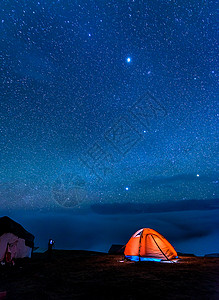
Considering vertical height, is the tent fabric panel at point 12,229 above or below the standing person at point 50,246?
above

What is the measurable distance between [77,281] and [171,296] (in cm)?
293

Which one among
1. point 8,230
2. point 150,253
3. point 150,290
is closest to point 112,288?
point 150,290

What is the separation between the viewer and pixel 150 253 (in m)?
12.0

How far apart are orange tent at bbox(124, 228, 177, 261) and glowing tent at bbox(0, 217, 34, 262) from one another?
6.81 metres

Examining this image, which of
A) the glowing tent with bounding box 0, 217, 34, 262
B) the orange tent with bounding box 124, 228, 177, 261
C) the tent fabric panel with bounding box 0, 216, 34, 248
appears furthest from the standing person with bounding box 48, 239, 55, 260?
the orange tent with bounding box 124, 228, 177, 261

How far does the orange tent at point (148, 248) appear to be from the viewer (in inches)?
469

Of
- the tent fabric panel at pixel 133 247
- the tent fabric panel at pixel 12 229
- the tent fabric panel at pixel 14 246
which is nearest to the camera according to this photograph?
the tent fabric panel at pixel 14 246

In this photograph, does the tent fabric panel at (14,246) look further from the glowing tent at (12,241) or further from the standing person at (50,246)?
the standing person at (50,246)

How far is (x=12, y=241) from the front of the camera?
1218cm

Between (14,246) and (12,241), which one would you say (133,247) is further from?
(12,241)

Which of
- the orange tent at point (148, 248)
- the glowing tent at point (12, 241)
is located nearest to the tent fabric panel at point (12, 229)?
the glowing tent at point (12, 241)

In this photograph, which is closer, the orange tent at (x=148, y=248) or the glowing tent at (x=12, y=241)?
the glowing tent at (x=12, y=241)

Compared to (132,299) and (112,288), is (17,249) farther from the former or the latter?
(132,299)

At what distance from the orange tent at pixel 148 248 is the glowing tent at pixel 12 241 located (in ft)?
22.4
